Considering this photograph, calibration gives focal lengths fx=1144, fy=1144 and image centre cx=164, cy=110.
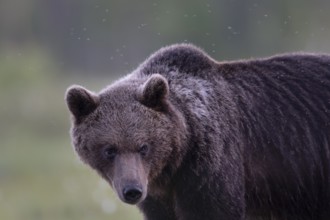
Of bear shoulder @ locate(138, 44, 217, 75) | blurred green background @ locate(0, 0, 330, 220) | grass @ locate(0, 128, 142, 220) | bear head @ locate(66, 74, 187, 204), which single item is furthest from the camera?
blurred green background @ locate(0, 0, 330, 220)

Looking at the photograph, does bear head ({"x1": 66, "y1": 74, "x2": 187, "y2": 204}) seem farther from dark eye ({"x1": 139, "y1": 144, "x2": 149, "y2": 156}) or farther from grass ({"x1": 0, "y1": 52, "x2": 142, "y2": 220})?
grass ({"x1": 0, "y1": 52, "x2": 142, "y2": 220})

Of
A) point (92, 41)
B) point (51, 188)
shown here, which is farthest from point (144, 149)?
point (92, 41)

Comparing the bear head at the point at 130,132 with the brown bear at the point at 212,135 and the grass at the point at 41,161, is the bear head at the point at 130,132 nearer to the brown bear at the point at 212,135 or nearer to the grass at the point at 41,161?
the brown bear at the point at 212,135

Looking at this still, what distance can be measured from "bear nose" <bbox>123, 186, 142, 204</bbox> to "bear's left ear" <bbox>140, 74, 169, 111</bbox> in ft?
2.10

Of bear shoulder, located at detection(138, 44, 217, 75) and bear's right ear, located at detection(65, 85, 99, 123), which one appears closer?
bear's right ear, located at detection(65, 85, 99, 123)

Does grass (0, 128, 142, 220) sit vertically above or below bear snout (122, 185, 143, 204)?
below

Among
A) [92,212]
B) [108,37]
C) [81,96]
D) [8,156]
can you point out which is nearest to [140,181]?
[81,96]

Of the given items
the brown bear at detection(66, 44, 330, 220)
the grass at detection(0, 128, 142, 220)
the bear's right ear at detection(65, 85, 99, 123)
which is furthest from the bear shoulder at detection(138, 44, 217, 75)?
the grass at detection(0, 128, 142, 220)

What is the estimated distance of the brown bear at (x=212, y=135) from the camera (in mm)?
7641

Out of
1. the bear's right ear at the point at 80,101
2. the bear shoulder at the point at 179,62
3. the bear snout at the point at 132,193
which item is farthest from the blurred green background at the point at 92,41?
the bear snout at the point at 132,193

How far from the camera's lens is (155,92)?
7.70 m

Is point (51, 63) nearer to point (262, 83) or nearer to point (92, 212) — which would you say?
point (92, 212)

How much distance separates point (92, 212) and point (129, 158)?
5.24 m

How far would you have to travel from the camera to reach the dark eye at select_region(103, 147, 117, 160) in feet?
24.9
